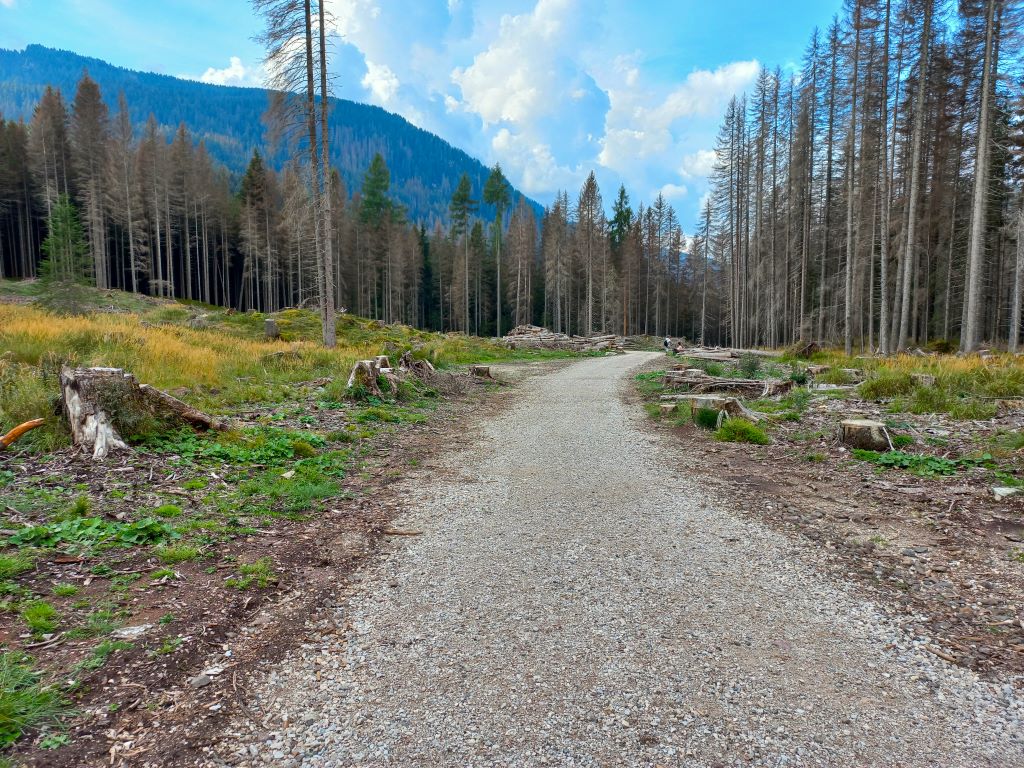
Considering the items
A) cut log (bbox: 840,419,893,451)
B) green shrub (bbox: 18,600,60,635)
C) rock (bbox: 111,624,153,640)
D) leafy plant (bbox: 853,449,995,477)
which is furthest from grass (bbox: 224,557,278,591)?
cut log (bbox: 840,419,893,451)

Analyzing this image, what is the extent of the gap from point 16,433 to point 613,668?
6.61 meters

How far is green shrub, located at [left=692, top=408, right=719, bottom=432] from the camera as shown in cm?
936

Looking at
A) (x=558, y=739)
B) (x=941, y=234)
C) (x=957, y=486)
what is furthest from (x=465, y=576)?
(x=941, y=234)

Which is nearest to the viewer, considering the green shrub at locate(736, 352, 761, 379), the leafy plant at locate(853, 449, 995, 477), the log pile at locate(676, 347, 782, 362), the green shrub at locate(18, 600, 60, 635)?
the green shrub at locate(18, 600, 60, 635)

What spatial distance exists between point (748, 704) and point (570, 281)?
57.8 m

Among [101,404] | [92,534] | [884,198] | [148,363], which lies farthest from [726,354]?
[92,534]

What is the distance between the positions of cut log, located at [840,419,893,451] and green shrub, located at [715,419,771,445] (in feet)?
3.75

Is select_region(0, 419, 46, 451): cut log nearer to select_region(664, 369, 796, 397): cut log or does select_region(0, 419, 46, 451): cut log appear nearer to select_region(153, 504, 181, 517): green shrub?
select_region(153, 504, 181, 517): green shrub

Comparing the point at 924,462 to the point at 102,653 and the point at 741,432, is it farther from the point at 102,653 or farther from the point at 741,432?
the point at 102,653

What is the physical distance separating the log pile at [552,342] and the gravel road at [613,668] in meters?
28.2

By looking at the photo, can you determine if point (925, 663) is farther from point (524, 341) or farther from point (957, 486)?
point (524, 341)

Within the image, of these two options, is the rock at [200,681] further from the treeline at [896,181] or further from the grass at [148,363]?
the treeline at [896,181]

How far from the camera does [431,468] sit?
22.8ft

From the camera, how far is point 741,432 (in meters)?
8.40
